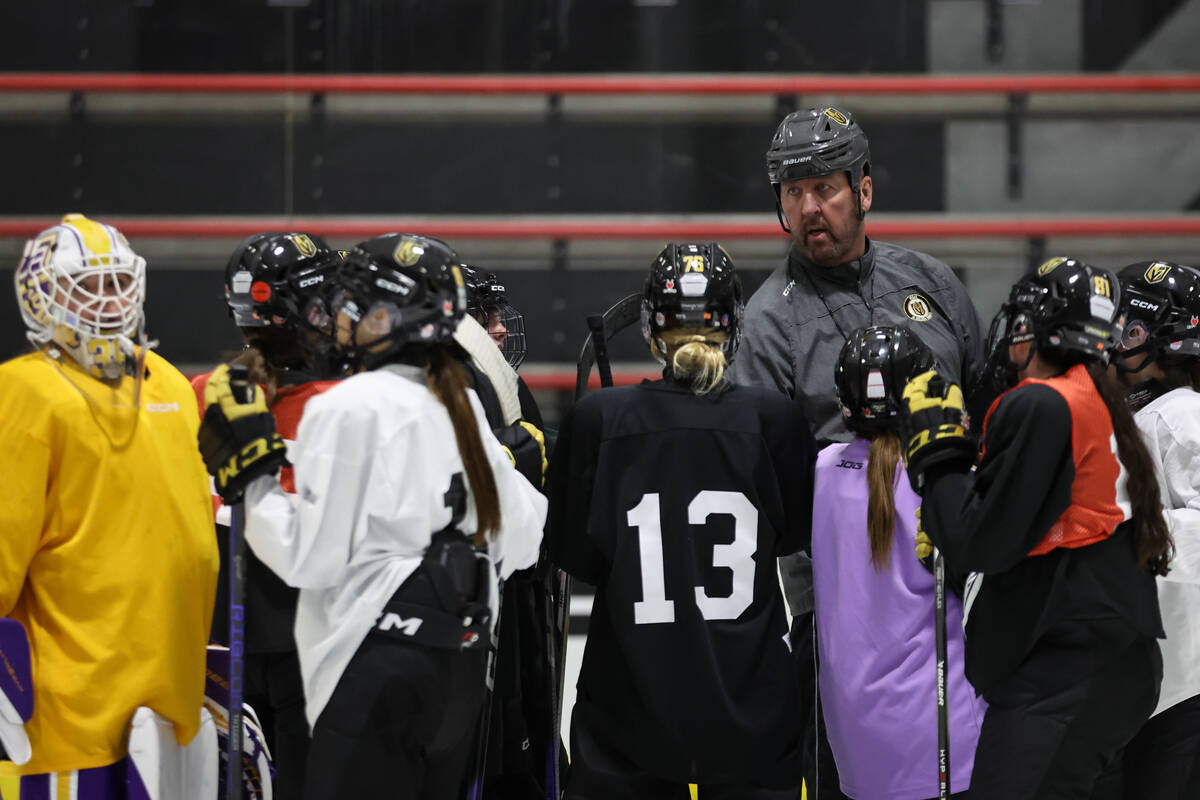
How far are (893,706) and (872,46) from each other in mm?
3912

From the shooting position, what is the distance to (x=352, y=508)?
1.80 m

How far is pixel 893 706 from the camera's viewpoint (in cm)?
215

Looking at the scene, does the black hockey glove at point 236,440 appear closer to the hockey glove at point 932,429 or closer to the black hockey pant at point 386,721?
the black hockey pant at point 386,721

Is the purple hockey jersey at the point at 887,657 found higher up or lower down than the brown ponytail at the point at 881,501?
lower down

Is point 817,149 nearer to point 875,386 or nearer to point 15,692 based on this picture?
point 875,386

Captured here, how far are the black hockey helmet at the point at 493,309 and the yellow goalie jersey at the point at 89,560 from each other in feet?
2.74

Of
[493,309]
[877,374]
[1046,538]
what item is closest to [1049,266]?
[877,374]

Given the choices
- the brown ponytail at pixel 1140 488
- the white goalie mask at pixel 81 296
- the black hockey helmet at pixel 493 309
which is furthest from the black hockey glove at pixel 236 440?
the brown ponytail at pixel 1140 488

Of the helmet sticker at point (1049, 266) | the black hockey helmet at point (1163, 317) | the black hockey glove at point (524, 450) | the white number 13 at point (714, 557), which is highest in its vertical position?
the helmet sticker at point (1049, 266)

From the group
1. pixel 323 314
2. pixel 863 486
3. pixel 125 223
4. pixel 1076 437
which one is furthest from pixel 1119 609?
pixel 125 223

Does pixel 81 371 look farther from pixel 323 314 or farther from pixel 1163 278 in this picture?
pixel 1163 278

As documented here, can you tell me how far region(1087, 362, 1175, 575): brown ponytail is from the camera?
6.57 ft

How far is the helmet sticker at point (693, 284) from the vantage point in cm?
220

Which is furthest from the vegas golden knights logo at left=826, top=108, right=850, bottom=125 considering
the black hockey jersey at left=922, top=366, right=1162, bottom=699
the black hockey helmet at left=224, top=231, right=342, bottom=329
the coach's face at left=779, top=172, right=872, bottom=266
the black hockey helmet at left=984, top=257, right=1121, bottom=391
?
the black hockey helmet at left=224, top=231, right=342, bottom=329
